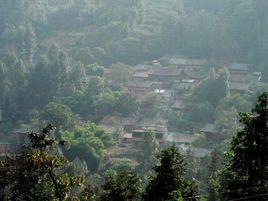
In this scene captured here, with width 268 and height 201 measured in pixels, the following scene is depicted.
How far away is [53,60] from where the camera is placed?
4106cm

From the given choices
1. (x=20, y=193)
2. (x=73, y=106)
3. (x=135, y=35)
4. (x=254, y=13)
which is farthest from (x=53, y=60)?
(x=20, y=193)

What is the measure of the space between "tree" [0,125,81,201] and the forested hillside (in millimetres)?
28

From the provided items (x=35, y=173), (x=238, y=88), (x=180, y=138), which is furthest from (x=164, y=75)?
(x=35, y=173)

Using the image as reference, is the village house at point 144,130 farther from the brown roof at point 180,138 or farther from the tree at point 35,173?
the tree at point 35,173

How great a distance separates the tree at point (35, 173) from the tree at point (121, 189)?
0.83 metres

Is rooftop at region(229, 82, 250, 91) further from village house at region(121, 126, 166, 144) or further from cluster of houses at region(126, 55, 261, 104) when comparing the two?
village house at region(121, 126, 166, 144)

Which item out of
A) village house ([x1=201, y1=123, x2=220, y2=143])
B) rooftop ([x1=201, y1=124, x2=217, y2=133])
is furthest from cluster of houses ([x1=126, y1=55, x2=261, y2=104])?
village house ([x1=201, y1=123, x2=220, y2=143])

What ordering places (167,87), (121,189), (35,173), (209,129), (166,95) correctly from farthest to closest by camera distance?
(167,87) → (166,95) → (209,129) → (121,189) → (35,173)

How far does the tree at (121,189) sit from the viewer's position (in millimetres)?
10922

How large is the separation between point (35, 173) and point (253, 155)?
4396 mm

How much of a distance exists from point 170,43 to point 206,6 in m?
10.3

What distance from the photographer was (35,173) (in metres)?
10.4

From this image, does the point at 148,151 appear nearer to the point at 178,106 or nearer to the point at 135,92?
the point at 178,106

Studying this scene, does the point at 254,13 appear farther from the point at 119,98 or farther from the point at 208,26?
the point at 119,98
